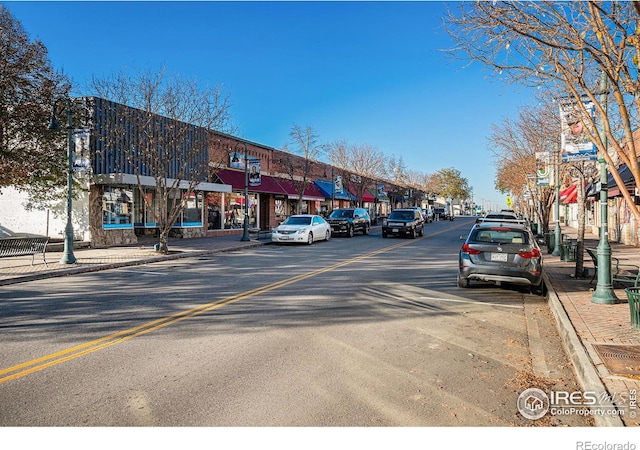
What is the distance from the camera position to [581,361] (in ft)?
16.2

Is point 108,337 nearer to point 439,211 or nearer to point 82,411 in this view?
point 82,411

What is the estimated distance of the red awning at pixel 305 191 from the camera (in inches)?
1395

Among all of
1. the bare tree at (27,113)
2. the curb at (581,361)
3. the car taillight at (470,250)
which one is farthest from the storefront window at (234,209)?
the curb at (581,361)

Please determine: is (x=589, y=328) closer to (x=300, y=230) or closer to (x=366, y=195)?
(x=300, y=230)

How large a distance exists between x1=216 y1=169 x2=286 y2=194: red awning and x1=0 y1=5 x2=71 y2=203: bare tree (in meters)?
10.7

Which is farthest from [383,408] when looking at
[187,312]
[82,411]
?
[187,312]

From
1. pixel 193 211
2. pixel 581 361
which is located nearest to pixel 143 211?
pixel 193 211

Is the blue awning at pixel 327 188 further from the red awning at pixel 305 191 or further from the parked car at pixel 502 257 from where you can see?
the parked car at pixel 502 257

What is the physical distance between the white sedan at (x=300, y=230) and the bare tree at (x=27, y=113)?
10412 millimetres

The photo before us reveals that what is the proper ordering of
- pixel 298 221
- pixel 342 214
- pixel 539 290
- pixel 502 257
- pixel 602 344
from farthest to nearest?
pixel 342 214 → pixel 298 221 → pixel 539 290 → pixel 502 257 → pixel 602 344

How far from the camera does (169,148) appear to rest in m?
19.3

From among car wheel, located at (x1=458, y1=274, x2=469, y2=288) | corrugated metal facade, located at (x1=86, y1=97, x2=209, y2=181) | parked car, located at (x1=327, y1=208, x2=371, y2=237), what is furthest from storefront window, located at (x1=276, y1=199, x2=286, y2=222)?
car wheel, located at (x1=458, y1=274, x2=469, y2=288)

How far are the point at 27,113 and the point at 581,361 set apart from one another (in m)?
19.8

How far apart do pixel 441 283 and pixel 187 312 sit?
6.35 meters
